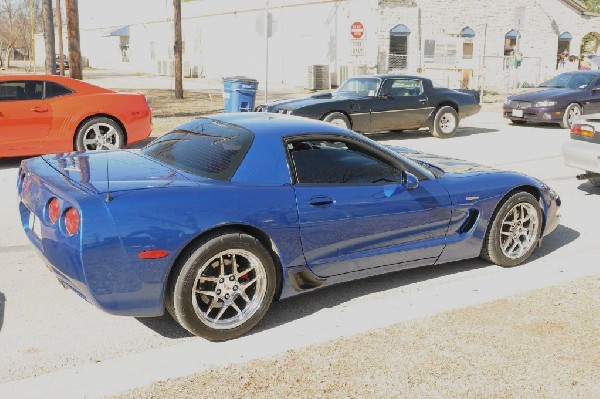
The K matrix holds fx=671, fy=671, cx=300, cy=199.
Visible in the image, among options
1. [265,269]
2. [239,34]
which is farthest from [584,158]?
[239,34]

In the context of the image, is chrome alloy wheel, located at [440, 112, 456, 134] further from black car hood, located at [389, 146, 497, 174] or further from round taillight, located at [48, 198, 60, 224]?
round taillight, located at [48, 198, 60, 224]

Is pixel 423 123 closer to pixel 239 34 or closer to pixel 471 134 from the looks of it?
pixel 471 134

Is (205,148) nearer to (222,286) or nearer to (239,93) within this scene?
(222,286)

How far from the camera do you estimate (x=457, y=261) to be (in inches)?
228

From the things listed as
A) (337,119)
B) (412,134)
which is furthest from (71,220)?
(412,134)

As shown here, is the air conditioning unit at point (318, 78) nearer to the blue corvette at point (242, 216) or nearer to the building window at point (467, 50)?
the building window at point (467, 50)

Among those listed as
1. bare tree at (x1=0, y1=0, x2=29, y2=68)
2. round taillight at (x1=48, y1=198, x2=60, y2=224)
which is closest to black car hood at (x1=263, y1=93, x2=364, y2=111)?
round taillight at (x1=48, y1=198, x2=60, y2=224)

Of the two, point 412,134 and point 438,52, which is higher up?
point 438,52

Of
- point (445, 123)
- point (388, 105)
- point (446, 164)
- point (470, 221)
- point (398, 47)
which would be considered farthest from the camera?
point (398, 47)

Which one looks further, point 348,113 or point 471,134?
point 471,134

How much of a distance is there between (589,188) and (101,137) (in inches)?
288

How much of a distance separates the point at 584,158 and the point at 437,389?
5.62 meters

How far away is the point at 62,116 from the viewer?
10219 millimetres

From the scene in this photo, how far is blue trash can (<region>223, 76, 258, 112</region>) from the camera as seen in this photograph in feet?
54.3
